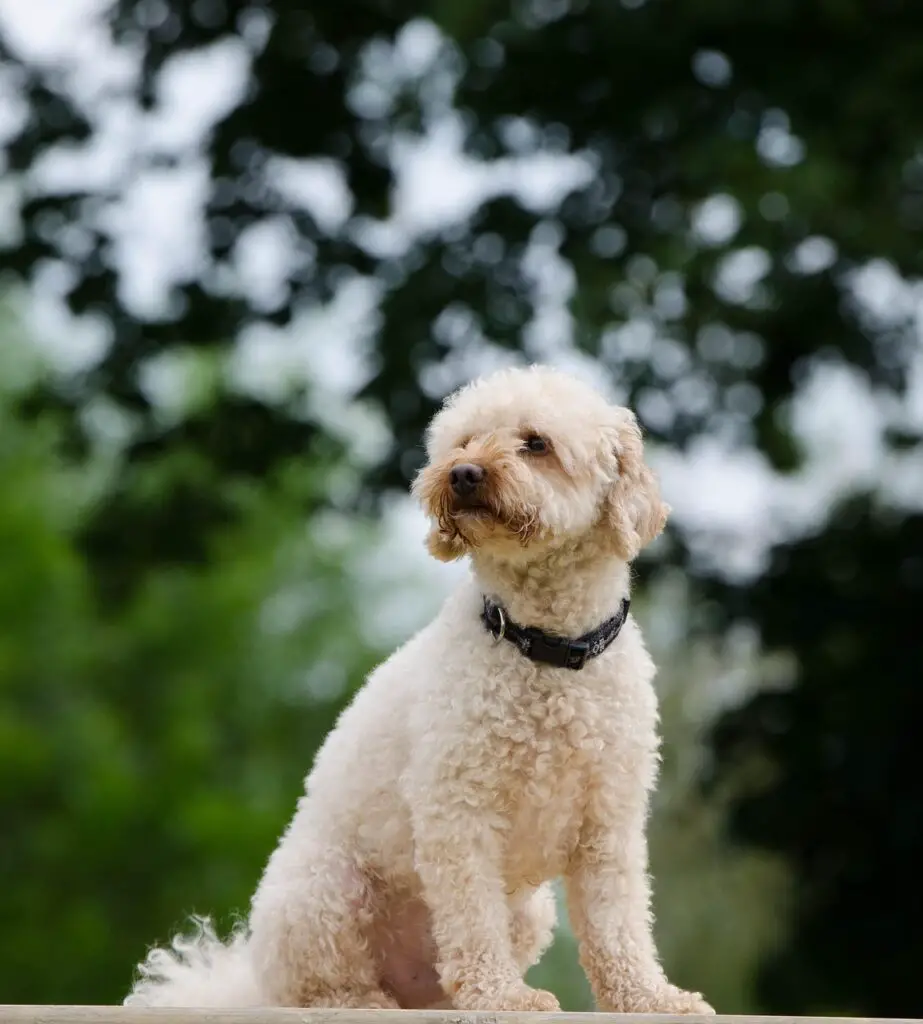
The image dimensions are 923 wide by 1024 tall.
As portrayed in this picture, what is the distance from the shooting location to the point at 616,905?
13.7 feet

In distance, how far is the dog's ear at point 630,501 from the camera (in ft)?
13.9

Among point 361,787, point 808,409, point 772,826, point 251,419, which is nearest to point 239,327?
point 251,419

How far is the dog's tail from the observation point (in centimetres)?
461

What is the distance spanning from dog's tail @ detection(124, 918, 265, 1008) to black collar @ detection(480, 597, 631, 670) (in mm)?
1129

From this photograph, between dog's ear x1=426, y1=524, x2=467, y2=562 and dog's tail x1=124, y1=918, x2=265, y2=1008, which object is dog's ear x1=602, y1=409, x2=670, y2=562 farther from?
dog's tail x1=124, y1=918, x2=265, y2=1008

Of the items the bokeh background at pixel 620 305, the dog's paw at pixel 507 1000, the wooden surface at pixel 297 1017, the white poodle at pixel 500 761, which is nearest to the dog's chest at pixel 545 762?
the white poodle at pixel 500 761

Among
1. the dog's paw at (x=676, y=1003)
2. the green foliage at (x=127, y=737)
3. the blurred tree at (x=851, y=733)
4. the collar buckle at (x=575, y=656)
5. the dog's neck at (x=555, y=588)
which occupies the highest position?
the green foliage at (x=127, y=737)

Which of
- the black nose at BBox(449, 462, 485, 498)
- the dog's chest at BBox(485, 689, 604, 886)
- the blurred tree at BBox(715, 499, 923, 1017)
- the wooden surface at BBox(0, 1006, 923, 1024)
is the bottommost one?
the wooden surface at BBox(0, 1006, 923, 1024)

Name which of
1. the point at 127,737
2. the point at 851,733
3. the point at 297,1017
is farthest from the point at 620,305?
the point at 127,737

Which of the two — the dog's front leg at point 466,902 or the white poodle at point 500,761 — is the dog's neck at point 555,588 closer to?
the white poodle at point 500,761

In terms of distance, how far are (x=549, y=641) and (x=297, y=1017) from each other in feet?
3.70

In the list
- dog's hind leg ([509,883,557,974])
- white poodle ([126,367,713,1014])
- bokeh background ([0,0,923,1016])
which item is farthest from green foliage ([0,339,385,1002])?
white poodle ([126,367,713,1014])

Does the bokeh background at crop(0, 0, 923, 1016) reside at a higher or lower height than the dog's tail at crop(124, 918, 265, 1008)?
higher

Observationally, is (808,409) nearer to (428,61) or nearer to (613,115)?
(613,115)
